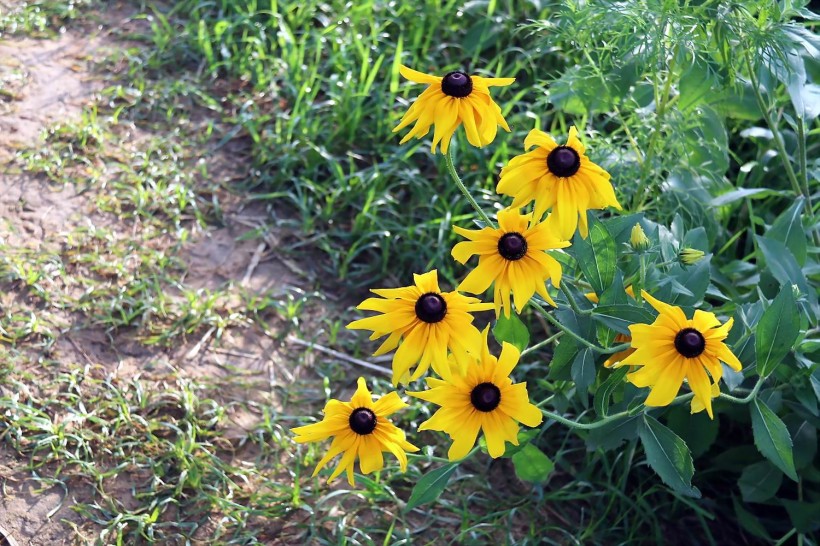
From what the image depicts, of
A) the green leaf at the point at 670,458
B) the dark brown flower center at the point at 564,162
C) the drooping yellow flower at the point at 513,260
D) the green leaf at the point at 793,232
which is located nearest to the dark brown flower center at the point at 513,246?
the drooping yellow flower at the point at 513,260

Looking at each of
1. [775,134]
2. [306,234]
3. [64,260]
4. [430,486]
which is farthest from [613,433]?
[64,260]

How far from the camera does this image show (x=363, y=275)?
3.14 metres

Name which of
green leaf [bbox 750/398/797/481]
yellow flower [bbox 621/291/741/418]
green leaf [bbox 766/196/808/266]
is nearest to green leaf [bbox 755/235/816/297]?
green leaf [bbox 766/196/808/266]

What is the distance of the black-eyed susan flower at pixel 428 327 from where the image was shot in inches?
68.1

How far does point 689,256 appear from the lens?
1943 millimetres

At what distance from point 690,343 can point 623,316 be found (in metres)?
0.25

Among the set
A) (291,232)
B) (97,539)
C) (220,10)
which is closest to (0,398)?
(97,539)

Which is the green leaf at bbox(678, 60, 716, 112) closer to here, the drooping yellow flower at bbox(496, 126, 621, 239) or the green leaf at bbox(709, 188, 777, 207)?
the green leaf at bbox(709, 188, 777, 207)

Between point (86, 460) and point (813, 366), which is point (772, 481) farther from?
point (86, 460)

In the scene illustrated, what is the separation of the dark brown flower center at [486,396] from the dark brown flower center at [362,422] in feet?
0.70

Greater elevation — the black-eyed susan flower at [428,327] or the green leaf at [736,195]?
the black-eyed susan flower at [428,327]

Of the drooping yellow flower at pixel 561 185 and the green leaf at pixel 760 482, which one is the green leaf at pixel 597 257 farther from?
the green leaf at pixel 760 482

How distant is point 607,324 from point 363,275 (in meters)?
1.32

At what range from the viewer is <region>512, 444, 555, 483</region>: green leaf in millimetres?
2223
